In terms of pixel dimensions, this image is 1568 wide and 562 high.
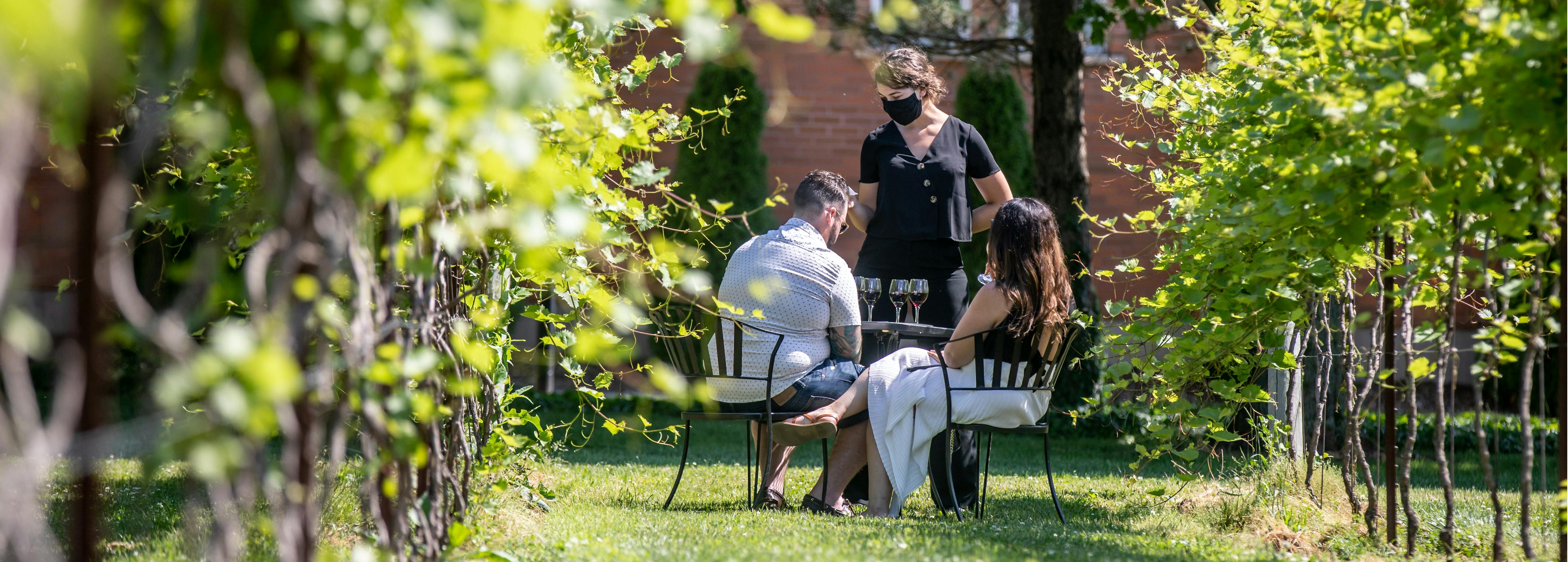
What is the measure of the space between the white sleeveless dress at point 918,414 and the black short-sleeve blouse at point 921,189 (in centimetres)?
78

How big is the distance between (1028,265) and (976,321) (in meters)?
0.25

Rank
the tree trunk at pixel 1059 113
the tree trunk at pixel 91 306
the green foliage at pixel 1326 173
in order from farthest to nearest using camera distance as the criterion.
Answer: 1. the tree trunk at pixel 1059 113
2. the green foliage at pixel 1326 173
3. the tree trunk at pixel 91 306

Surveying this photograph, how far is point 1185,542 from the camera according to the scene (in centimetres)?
317

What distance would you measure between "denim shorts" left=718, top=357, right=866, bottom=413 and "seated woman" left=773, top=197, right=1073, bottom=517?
5 cm

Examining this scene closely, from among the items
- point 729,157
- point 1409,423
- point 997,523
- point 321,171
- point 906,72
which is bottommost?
point 997,523

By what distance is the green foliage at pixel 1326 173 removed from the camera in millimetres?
2012

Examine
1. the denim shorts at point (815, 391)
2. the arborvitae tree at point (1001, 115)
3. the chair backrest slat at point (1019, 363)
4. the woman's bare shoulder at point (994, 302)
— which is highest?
the arborvitae tree at point (1001, 115)

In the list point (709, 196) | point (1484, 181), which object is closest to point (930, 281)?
point (1484, 181)

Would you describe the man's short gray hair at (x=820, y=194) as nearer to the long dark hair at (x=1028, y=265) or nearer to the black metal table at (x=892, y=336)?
the black metal table at (x=892, y=336)

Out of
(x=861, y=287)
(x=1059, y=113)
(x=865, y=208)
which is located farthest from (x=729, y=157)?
(x=861, y=287)

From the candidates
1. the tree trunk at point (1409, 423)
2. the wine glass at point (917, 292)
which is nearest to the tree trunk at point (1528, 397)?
the tree trunk at point (1409, 423)

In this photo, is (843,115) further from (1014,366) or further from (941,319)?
(1014,366)

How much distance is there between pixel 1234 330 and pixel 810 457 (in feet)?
9.84

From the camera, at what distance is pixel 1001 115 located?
9.08 m
